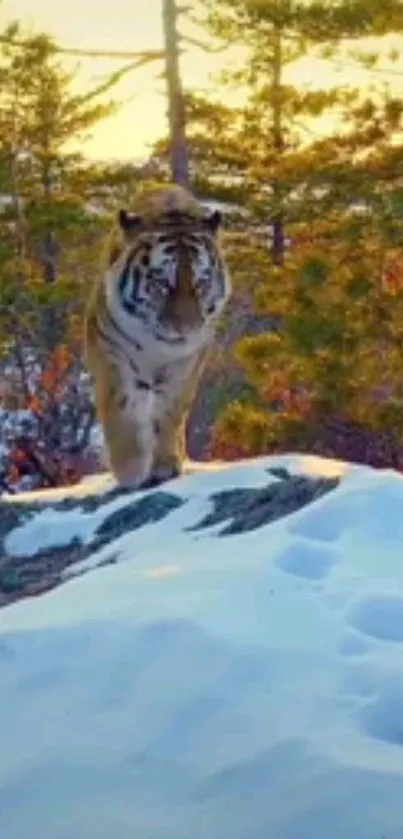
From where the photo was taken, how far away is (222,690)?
18.4 feet

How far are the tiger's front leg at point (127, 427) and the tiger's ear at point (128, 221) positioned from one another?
80 centimetres

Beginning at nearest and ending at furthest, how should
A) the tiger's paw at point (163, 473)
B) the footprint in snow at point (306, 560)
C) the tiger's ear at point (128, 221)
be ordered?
the footprint in snow at point (306, 560) < the tiger's ear at point (128, 221) < the tiger's paw at point (163, 473)

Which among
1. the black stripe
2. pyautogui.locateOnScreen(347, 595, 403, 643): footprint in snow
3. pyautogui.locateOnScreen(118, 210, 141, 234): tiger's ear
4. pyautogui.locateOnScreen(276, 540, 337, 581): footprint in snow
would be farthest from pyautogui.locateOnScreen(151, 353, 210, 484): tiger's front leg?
pyautogui.locateOnScreen(347, 595, 403, 643): footprint in snow

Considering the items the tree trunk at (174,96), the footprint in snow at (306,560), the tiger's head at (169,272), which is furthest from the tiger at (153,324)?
the tree trunk at (174,96)

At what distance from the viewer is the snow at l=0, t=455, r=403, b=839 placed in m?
4.96

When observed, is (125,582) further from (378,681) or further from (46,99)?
(46,99)

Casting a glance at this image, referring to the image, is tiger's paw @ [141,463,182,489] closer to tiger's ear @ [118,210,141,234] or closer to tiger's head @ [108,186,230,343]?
tiger's head @ [108,186,230,343]

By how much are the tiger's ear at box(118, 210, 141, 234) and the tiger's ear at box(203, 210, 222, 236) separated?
0.35 metres

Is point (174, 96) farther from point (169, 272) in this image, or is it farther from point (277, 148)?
point (169, 272)

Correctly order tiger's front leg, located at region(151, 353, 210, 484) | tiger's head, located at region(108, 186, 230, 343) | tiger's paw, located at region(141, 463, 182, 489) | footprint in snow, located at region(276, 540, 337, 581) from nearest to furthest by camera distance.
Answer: footprint in snow, located at region(276, 540, 337, 581) → tiger's head, located at region(108, 186, 230, 343) → tiger's front leg, located at region(151, 353, 210, 484) → tiger's paw, located at region(141, 463, 182, 489)

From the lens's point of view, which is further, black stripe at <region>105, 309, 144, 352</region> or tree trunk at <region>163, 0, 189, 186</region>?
tree trunk at <region>163, 0, 189, 186</region>

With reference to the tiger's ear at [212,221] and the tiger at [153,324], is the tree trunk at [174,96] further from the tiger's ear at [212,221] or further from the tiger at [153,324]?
the tiger's ear at [212,221]

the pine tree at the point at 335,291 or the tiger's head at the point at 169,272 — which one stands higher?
the tiger's head at the point at 169,272

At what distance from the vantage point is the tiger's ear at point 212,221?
993cm
